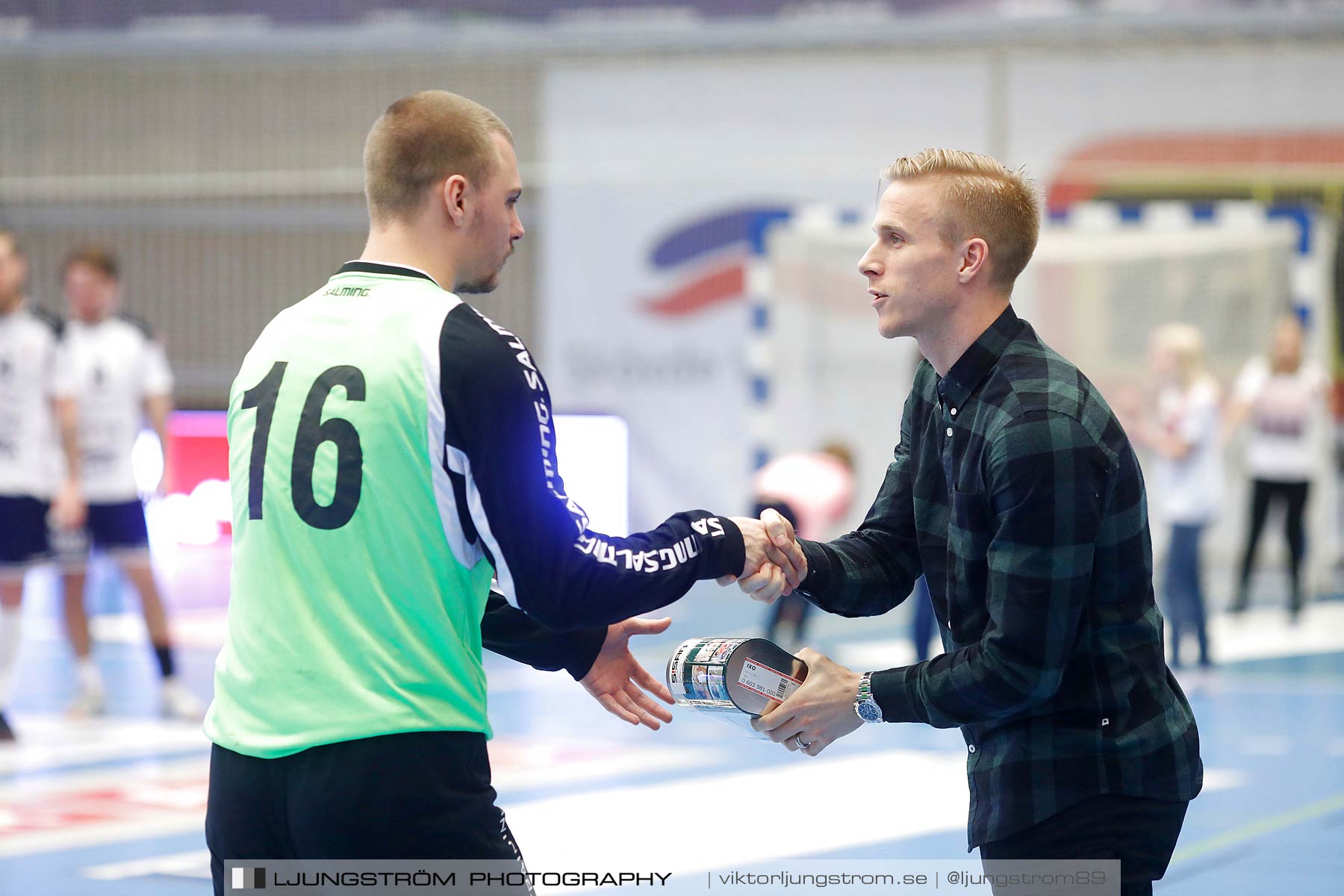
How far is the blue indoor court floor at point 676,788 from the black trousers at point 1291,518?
1535 millimetres

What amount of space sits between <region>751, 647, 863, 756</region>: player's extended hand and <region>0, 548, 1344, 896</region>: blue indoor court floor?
8.49 feet

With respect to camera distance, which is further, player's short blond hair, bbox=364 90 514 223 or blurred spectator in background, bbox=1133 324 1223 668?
blurred spectator in background, bbox=1133 324 1223 668

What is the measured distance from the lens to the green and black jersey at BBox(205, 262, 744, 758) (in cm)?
233

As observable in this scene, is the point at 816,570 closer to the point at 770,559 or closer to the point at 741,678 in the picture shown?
the point at 770,559

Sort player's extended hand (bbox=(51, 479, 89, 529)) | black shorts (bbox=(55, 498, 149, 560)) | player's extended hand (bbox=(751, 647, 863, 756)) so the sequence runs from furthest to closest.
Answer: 1. black shorts (bbox=(55, 498, 149, 560))
2. player's extended hand (bbox=(51, 479, 89, 529))
3. player's extended hand (bbox=(751, 647, 863, 756))

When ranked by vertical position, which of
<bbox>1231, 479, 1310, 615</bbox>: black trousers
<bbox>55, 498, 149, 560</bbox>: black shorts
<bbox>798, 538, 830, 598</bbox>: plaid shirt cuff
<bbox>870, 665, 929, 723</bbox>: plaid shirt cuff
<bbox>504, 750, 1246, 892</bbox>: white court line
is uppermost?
<bbox>798, 538, 830, 598</bbox>: plaid shirt cuff

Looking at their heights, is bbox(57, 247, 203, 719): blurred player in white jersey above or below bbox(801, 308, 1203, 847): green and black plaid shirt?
below

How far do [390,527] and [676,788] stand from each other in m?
4.46

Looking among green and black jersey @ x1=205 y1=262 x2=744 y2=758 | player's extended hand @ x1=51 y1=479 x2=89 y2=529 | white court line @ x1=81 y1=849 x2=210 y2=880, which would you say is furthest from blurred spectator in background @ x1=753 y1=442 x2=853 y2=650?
green and black jersey @ x1=205 y1=262 x2=744 y2=758

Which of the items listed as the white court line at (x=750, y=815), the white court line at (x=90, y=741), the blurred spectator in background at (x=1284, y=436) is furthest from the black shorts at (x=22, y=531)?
the blurred spectator in background at (x=1284, y=436)

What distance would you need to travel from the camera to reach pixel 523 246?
51.3 feet

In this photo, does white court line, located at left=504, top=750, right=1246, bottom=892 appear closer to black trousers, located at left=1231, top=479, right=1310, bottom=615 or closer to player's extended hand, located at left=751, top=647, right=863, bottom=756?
player's extended hand, located at left=751, top=647, right=863, bottom=756

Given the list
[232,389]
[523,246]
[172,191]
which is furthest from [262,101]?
[232,389]

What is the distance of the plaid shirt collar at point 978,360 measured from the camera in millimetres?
2645
